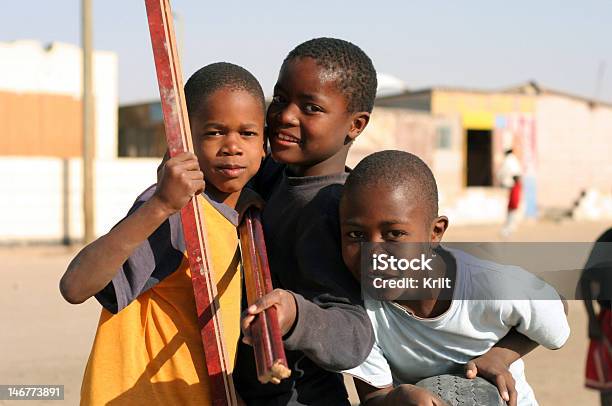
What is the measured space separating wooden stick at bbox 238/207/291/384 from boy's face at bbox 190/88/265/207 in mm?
131

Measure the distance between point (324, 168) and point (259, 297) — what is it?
1.37 feet

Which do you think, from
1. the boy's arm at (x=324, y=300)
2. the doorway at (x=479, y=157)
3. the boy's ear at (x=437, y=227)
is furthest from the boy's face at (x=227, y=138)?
the doorway at (x=479, y=157)

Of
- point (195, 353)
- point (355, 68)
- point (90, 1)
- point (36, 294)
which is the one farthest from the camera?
point (90, 1)

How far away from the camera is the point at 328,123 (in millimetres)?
1874

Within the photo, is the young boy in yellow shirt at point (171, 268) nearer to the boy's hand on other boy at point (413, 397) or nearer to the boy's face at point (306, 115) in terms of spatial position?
the boy's face at point (306, 115)

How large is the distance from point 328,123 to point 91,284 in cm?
61

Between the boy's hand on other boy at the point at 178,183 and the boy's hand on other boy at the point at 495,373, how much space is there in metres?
0.66

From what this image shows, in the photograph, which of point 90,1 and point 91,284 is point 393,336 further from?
point 90,1

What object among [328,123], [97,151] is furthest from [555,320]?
[97,151]

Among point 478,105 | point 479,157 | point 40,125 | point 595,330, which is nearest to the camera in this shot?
point 595,330

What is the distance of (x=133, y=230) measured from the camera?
1651mm

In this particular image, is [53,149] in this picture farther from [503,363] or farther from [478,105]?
[503,363]

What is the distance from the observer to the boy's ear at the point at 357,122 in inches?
76.4

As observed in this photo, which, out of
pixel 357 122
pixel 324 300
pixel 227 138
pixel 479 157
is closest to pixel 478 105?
pixel 479 157
